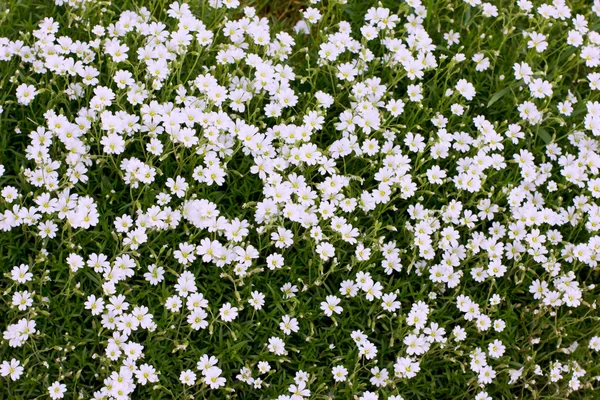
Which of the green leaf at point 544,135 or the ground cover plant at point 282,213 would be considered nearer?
the ground cover plant at point 282,213

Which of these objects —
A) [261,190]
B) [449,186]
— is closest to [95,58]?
[261,190]

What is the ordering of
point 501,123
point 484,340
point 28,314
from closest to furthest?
point 28,314 → point 484,340 → point 501,123

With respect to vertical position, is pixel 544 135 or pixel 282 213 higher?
pixel 544 135

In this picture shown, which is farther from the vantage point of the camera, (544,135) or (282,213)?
(544,135)

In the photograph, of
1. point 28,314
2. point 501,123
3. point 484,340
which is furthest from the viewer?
point 501,123

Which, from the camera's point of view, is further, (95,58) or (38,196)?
(95,58)

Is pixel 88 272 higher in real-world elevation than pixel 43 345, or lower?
higher

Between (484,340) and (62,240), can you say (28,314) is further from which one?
(484,340)

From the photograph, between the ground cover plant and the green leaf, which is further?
the green leaf
